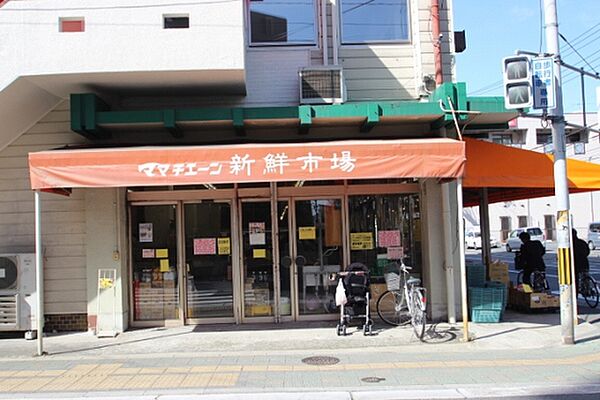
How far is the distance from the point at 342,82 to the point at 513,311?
6287 millimetres

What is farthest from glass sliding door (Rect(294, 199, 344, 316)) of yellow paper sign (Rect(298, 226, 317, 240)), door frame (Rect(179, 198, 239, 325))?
door frame (Rect(179, 198, 239, 325))

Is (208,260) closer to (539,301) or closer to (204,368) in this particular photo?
(204,368)

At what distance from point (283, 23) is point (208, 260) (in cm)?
522

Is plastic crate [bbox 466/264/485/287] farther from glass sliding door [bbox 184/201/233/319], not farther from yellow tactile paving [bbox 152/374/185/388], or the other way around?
yellow tactile paving [bbox 152/374/185/388]

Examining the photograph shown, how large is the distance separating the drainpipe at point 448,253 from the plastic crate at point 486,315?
0.45 metres

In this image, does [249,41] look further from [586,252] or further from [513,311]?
[586,252]

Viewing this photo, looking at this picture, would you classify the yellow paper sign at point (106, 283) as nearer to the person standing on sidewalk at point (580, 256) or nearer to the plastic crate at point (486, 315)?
the plastic crate at point (486, 315)

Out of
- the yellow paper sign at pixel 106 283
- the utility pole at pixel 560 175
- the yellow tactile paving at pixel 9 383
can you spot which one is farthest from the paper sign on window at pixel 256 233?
the utility pole at pixel 560 175

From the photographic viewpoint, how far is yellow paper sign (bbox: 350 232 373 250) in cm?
1125

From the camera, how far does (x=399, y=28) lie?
11688mm

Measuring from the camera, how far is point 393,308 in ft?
35.3

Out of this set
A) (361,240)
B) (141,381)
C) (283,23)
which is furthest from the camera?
(283,23)

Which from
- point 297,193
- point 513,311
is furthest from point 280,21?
point 513,311

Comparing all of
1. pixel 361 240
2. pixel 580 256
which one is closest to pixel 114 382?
pixel 361 240
